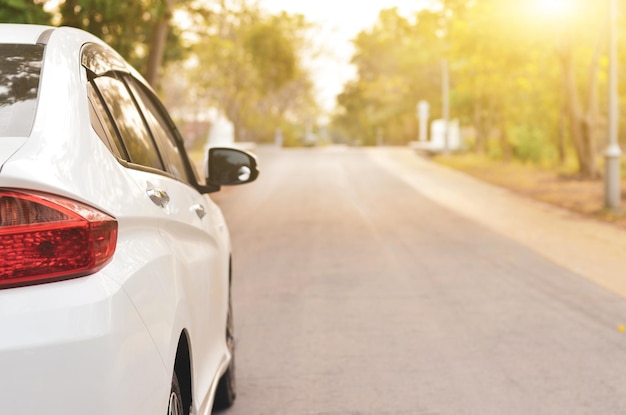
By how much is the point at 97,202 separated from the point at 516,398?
361cm

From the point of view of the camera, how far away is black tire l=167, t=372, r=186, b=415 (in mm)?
3412

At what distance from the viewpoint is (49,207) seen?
8.77ft

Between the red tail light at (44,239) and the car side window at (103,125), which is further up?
the car side window at (103,125)

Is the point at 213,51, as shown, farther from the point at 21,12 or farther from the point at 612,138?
the point at 21,12

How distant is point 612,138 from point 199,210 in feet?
48.8

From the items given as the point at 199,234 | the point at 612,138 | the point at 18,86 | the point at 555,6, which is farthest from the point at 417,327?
the point at 555,6

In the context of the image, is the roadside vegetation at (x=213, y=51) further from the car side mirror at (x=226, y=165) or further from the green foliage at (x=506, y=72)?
the car side mirror at (x=226, y=165)

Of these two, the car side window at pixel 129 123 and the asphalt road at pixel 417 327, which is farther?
the asphalt road at pixel 417 327

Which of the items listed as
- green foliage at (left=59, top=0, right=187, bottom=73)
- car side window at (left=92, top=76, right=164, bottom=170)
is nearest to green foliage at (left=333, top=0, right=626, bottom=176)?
green foliage at (left=59, top=0, right=187, bottom=73)

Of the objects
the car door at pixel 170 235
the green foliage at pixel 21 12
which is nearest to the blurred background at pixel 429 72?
the green foliage at pixel 21 12

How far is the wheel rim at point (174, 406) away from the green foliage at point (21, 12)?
951 cm

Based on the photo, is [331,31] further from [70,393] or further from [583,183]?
[70,393]

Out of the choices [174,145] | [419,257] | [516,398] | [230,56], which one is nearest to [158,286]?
[174,145]

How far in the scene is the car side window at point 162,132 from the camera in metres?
4.53
